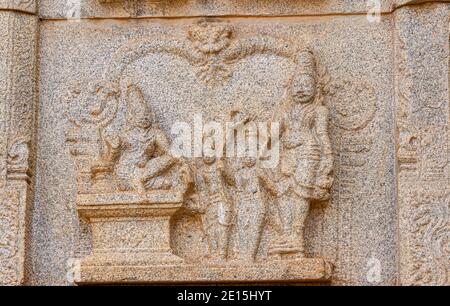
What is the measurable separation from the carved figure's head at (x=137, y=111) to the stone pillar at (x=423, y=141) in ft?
5.64

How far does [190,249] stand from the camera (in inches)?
364

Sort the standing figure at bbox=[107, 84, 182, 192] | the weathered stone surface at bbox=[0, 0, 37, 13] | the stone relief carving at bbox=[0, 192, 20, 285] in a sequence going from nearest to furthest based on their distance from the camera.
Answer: the stone relief carving at bbox=[0, 192, 20, 285], the standing figure at bbox=[107, 84, 182, 192], the weathered stone surface at bbox=[0, 0, 37, 13]

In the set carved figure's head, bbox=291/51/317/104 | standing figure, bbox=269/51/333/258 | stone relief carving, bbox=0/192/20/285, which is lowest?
stone relief carving, bbox=0/192/20/285

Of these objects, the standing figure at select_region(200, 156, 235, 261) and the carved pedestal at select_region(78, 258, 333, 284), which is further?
the standing figure at select_region(200, 156, 235, 261)

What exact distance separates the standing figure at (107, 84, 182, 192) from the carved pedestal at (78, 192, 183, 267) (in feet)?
0.37

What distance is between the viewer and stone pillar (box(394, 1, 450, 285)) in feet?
29.5

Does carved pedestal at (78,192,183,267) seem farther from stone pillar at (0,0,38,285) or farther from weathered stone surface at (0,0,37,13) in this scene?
weathered stone surface at (0,0,37,13)

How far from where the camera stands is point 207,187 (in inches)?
366

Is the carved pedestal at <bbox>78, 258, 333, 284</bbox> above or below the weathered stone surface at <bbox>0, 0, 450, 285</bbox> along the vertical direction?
below

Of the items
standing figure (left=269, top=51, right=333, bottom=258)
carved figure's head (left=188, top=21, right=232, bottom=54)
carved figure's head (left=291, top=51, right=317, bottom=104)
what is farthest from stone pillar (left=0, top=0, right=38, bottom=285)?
carved figure's head (left=291, top=51, right=317, bottom=104)

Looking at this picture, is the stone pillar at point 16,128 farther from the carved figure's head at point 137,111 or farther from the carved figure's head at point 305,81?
the carved figure's head at point 305,81

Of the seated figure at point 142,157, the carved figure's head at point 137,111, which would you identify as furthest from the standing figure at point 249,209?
the carved figure's head at point 137,111

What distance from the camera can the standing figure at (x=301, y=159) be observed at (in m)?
9.12

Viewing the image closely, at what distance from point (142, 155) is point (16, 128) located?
89cm
